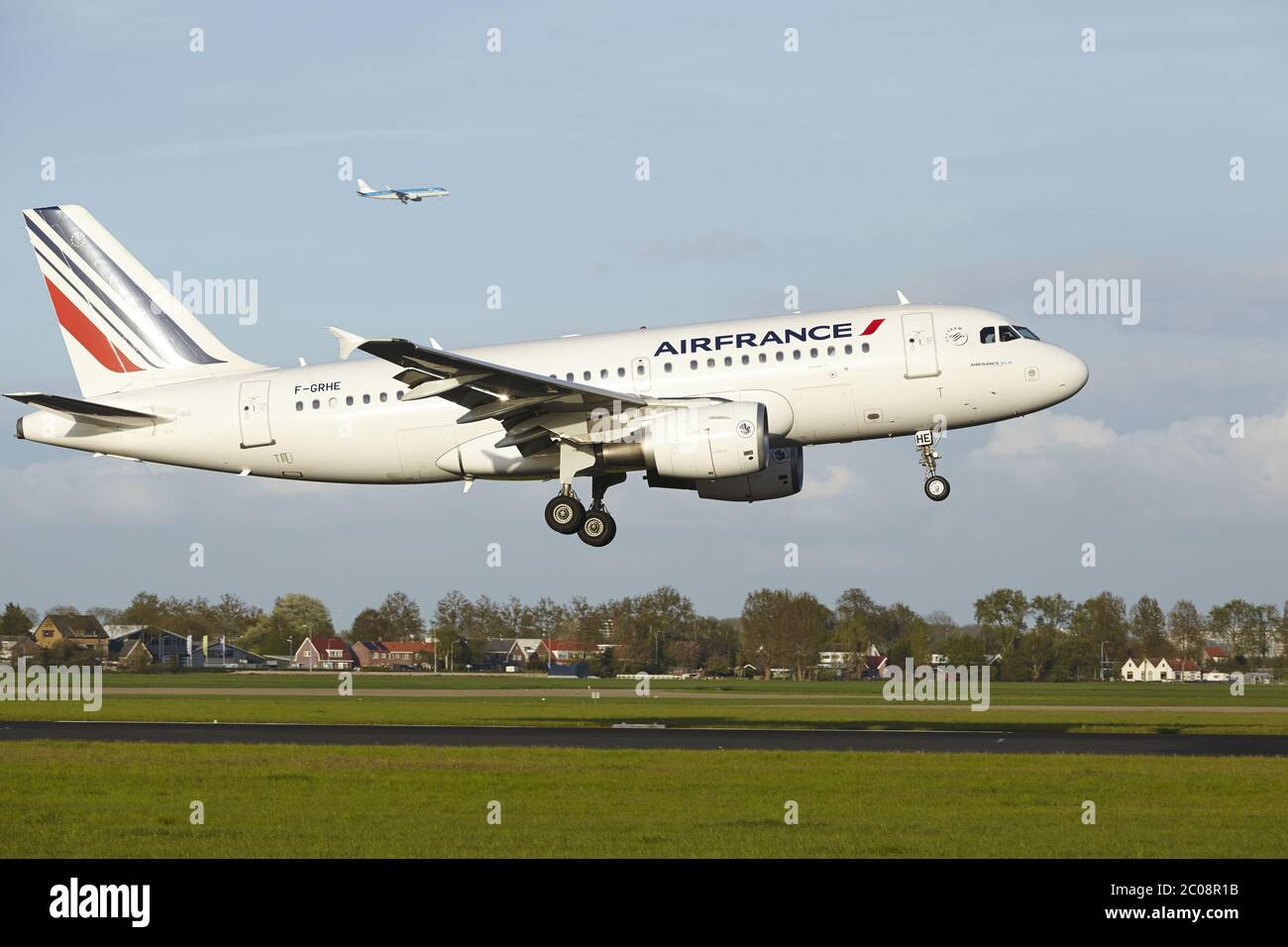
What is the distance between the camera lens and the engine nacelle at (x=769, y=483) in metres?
40.3

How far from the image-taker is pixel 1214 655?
126 m

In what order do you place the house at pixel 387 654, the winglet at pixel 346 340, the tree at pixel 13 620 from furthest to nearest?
the house at pixel 387 654 < the tree at pixel 13 620 < the winglet at pixel 346 340

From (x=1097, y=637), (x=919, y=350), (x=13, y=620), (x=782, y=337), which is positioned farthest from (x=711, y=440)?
(x=1097, y=637)

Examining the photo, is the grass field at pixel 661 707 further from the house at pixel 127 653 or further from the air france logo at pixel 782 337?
the air france logo at pixel 782 337

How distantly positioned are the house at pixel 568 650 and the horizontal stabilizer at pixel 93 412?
253 feet

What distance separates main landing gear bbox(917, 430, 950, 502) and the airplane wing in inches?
266

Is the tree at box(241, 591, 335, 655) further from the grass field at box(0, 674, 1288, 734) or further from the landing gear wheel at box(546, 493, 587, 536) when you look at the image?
the landing gear wheel at box(546, 493, 587, 536)

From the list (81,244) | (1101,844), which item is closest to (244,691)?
(81,244)

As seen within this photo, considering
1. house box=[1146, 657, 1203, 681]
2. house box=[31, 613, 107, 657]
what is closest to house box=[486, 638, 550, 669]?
house box=[31, 613, 107, 657]

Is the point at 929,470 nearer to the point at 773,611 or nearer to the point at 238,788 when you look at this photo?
the point at 238,788

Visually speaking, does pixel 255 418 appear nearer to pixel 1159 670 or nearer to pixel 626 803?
pixel 626 803
